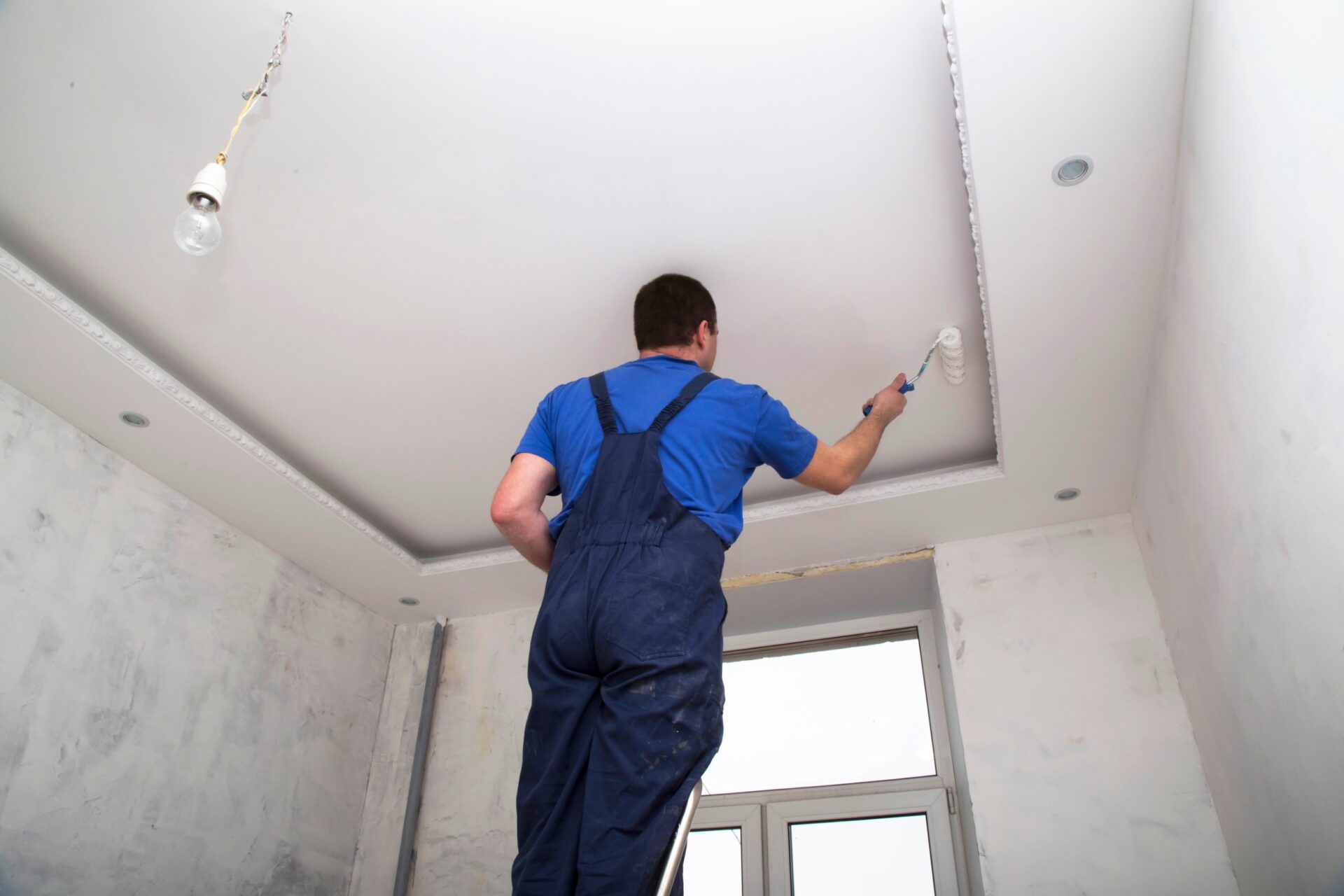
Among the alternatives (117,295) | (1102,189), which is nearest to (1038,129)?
(1102,189)

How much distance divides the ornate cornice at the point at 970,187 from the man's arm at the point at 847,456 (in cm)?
39

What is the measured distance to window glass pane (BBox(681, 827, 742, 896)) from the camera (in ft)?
10.9

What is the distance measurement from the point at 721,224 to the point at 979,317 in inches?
31.6

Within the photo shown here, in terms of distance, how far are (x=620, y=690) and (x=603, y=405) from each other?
586 millimetres

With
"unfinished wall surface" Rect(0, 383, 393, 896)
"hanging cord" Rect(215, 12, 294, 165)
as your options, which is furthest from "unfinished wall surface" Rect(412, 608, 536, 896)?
"hanging cord" Rect(215, 12, 294, 165)

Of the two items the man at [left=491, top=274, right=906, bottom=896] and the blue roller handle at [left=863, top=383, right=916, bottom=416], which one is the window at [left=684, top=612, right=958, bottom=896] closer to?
the blue roller handle at [left=863, top=383, right=916, bottom=416]

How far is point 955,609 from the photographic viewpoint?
10.5 feet

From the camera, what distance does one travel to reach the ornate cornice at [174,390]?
2.34 metres

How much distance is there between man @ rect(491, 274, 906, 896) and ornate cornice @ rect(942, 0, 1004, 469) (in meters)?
0.67

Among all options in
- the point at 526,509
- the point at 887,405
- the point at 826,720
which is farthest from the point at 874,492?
the point at 526,509

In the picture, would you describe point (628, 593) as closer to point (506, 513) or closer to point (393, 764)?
point (506, 513)

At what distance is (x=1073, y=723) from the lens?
2840 mm

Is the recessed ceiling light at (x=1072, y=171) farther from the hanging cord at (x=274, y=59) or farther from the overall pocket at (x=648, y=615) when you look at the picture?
the hanging cord at (x=274, y=59)

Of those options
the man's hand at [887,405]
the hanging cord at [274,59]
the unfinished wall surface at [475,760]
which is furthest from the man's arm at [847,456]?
the unfinished wall surface at [475,760]
